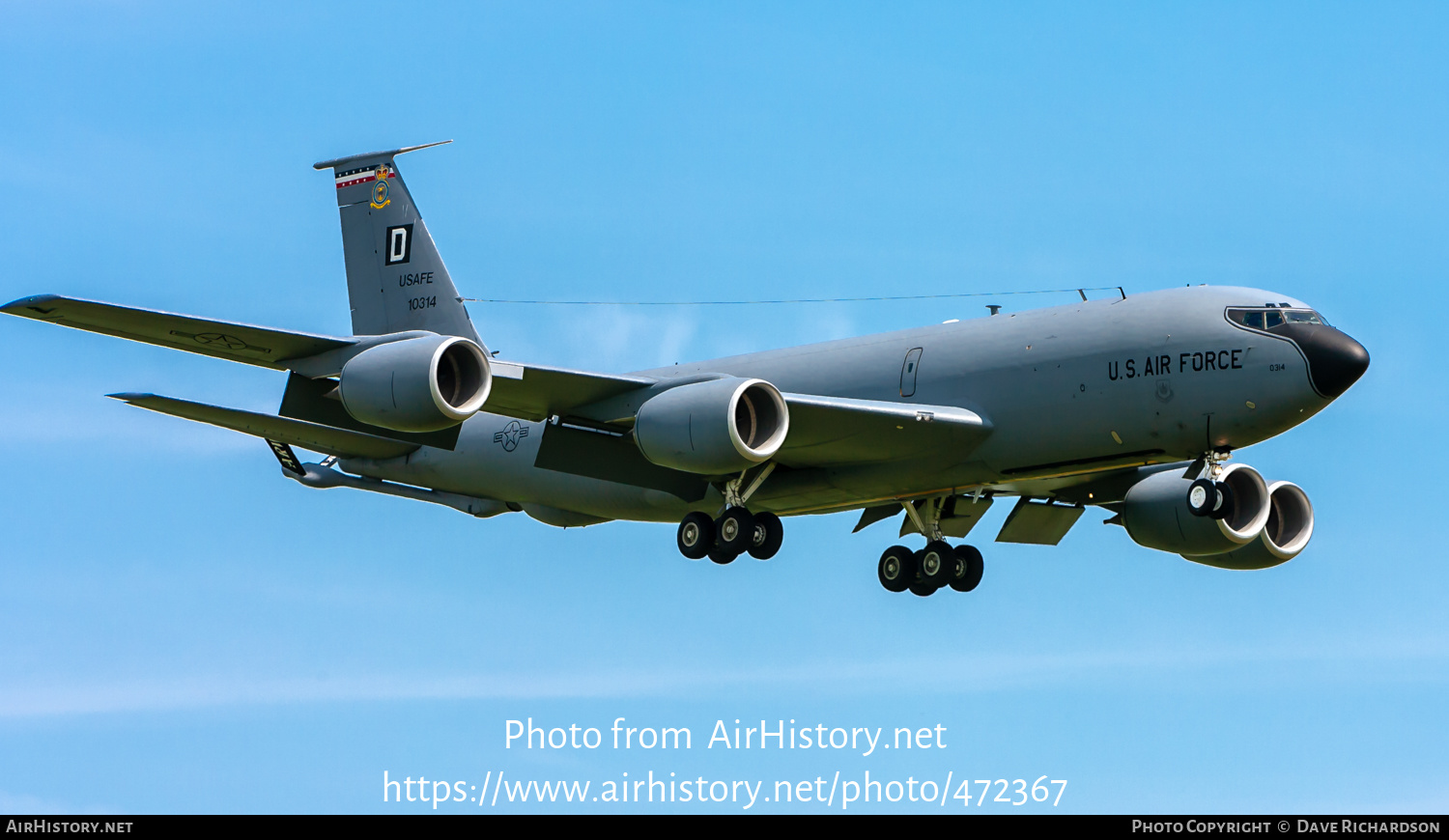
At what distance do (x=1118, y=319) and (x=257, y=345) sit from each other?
14007 mm

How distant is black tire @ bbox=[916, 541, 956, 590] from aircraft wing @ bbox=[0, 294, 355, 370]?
1174 centimetres

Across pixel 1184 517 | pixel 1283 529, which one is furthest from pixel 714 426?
pixel 1283 529

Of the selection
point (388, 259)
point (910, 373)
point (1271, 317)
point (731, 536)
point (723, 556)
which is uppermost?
point (388, 259)

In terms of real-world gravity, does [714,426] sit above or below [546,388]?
below

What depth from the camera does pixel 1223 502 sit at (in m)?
27.7

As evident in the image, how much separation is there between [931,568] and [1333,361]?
922 cm

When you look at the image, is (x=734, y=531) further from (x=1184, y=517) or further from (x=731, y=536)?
(x=1184, y=517)

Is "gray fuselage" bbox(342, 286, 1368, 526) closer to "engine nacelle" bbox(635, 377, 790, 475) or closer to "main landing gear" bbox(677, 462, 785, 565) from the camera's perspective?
"engine nacelle" bbox(635, 377, 790, 475)

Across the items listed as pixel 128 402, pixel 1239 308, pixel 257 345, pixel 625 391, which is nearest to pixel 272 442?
pixel 128 402

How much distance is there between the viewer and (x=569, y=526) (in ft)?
117

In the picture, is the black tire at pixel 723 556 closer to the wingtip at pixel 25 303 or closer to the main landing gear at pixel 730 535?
the main landing gear at pixel 730 535

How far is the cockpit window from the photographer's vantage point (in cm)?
2736

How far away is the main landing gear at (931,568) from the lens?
3306 centimetres

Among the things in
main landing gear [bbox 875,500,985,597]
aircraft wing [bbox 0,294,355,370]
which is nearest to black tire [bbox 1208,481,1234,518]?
main landing gear [bbox 875,500,985,597]
